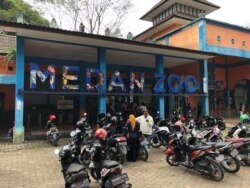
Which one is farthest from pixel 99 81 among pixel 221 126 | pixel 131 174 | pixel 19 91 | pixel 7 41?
pixel 221 126

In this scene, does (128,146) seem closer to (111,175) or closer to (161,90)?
(111,175)

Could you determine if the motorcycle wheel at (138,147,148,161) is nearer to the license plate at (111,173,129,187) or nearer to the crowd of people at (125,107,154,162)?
the crowd of people at (125,107,154,162)

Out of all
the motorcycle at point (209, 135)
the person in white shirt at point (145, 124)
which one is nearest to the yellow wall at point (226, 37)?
the motorcycle at point (209, 135)

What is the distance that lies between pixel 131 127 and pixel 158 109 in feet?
25.5

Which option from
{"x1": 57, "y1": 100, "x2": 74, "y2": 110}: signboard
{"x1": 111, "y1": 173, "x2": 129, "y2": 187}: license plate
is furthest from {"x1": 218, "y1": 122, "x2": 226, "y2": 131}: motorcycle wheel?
{"x1": 111, "y1": 173, "x2": 129, "y2": 187}: license plate

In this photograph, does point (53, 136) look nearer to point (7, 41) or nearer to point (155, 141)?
point (155, 141)

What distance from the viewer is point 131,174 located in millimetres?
7625

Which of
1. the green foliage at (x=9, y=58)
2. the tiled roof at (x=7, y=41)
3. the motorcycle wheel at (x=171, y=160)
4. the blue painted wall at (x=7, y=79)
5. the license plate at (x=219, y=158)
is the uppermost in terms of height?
the tiled roof at (x=7, y=41)

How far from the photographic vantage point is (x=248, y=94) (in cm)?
2477

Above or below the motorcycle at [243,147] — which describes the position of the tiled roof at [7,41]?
above

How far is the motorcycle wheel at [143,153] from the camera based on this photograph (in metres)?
9.16

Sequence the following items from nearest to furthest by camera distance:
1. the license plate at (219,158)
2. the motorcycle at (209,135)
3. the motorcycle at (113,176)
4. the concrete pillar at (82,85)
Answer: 1. the motorcycle at (113,176)
2. the license plate at (219,158)
3. the motorcycle at (209,135)
4. the concrete pillar at (82,85)

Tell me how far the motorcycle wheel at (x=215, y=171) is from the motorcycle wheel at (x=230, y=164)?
755 millimetres

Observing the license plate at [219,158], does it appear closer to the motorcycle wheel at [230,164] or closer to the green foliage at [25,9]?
the motorcycle wheel at [230,164]
